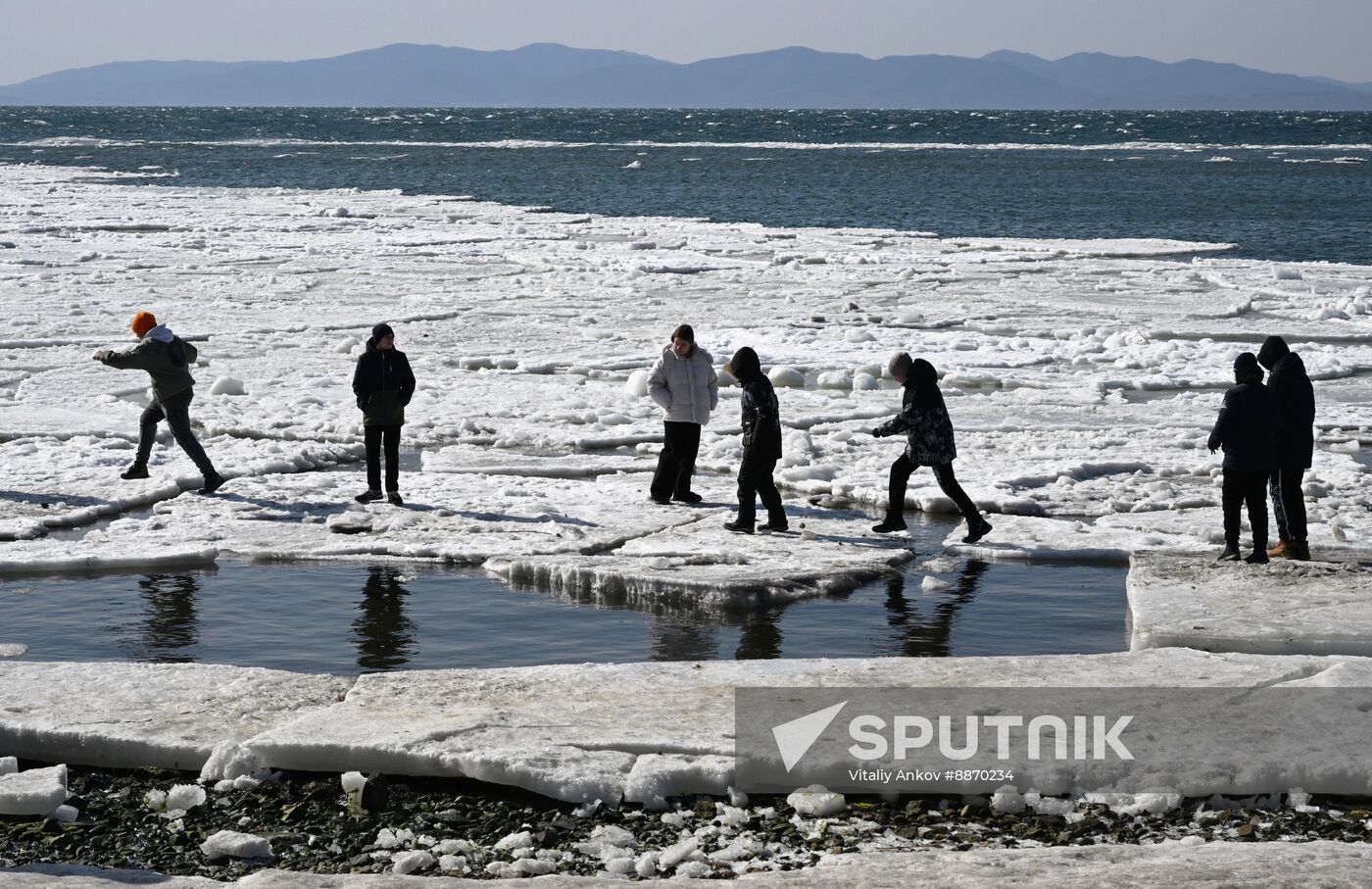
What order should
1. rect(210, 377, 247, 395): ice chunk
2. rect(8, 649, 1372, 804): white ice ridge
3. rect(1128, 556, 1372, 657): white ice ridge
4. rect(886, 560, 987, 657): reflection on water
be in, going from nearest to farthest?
1. rect(8, 649, 1372, 804): white ice ridge
2. rect(1128, 556, 1372, 657): white ice ridge
3. rect(886, 560, 987, 657): reflection on water
4. rect(210, 377, 247, 395): ice chunk

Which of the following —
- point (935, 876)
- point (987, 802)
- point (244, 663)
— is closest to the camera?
point (935, 876)

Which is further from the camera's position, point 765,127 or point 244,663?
point 765,127

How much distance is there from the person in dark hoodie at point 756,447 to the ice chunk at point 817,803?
178 inches

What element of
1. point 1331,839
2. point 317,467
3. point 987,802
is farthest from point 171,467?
point 1331,839

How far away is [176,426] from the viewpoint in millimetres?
11297

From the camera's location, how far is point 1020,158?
269 ft

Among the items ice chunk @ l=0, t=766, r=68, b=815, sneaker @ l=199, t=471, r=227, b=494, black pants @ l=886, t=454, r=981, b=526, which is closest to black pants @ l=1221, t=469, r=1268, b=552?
black pants @ l=886, t=454, r=981, b=526

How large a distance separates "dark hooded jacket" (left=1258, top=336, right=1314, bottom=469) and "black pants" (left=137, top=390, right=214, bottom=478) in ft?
24.1

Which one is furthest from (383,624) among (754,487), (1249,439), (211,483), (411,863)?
(1249,439)

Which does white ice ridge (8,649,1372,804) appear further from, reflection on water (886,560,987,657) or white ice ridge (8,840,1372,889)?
reflection on water (886,560,987,657)

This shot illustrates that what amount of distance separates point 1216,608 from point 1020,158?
252ft

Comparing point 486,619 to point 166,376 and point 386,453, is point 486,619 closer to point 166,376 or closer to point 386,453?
point 386,453

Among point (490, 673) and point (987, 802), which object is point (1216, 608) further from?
point (490, 673)

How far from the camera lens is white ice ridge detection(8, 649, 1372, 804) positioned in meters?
5.83
